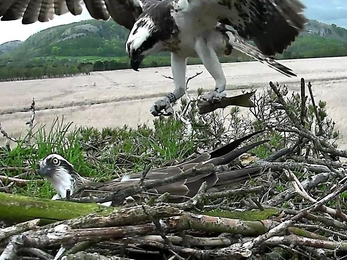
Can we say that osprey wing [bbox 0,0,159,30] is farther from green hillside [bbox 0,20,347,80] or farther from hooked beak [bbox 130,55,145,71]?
green hillside [bbox 0,20,347,80]

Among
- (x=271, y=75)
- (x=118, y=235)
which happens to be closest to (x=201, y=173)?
(x=118, y=235)

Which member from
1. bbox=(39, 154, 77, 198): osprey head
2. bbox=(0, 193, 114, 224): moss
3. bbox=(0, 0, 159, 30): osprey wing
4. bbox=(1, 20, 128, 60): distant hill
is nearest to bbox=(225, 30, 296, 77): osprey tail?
bbox=(0, 0, 159, 30): osprey wing

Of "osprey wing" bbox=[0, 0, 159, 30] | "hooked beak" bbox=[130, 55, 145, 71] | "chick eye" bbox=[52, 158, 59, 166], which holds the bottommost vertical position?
"chick eye" bbox=[52, 158, 59, 166]

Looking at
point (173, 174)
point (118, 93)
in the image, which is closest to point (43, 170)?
point (173, 174)

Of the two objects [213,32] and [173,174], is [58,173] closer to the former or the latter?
[173,174]

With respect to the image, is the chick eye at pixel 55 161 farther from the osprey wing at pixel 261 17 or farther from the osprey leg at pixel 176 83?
the osprey wing at pixel 261 17

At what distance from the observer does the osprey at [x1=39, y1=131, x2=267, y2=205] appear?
1828 mm

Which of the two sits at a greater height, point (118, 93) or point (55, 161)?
point (55, 161)

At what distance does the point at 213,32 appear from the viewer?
7.83 feet

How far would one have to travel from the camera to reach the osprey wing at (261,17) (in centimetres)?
221

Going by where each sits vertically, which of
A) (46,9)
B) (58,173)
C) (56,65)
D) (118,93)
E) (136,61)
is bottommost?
(118,93)

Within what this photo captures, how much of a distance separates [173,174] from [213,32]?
2.47 feet

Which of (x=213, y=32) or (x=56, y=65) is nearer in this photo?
(x=213, y=32)

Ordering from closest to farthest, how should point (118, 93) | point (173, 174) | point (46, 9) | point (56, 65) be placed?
point (173, 174) → point (46, 9) → point (56, 65) → point (118, 93)
